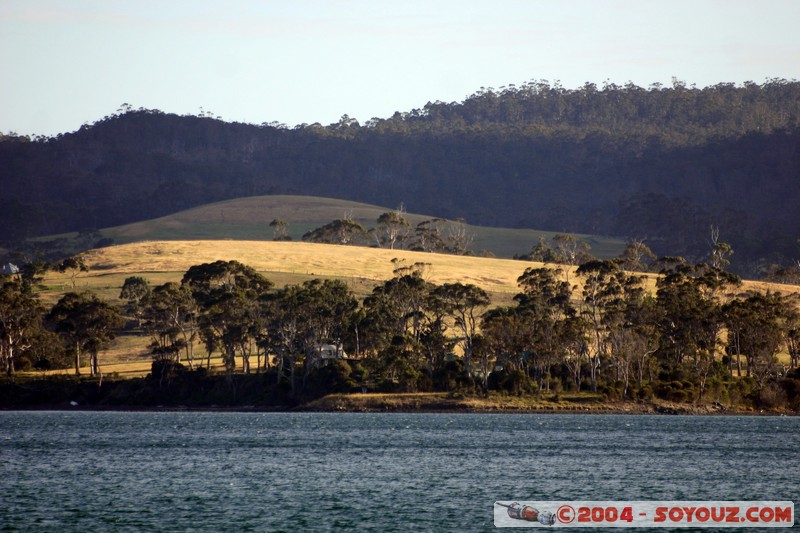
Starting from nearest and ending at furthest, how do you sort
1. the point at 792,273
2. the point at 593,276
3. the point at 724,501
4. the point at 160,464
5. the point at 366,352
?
the point at 724,501, the point at 160,464, the point at 366,352, the point at 593,276, the point at 792,273

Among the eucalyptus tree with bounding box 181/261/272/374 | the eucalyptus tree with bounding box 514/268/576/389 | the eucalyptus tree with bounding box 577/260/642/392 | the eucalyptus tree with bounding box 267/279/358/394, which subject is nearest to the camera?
the eucalyptus tree with bounding box 514/268/576/389

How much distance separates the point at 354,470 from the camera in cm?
5338

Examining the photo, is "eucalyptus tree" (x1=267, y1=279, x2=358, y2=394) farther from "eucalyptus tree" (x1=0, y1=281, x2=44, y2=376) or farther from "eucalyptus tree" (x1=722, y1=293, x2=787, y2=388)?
"eucalyptus tree" (x1=722, y1=293, x2=787, y2=388)

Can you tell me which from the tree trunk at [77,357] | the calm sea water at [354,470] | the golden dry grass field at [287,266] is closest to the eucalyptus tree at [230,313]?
the golden dry grass field at [287,266]

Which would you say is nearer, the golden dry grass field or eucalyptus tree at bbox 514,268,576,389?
eucalyptus tree at bbox 514,268,576,389

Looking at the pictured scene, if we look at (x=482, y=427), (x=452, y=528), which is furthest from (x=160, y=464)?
(x=482, y=427)

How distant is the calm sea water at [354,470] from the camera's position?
39.4 metres

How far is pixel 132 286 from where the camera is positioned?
13188cm

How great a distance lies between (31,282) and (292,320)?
57090mm

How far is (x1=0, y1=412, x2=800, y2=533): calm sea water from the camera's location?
129ft

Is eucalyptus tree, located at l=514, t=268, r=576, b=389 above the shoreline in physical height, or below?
above

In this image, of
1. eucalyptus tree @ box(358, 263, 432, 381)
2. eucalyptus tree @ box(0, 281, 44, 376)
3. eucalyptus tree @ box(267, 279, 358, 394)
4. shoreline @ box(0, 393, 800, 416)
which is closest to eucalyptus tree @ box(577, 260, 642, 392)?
eucalyptus tree @ box(358, 263, 432, 381)

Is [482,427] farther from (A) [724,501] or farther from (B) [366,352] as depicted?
(A) [724,501]

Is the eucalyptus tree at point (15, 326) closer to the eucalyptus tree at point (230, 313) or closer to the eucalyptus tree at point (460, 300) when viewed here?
the eucalyptus tree at point (230, 313)
